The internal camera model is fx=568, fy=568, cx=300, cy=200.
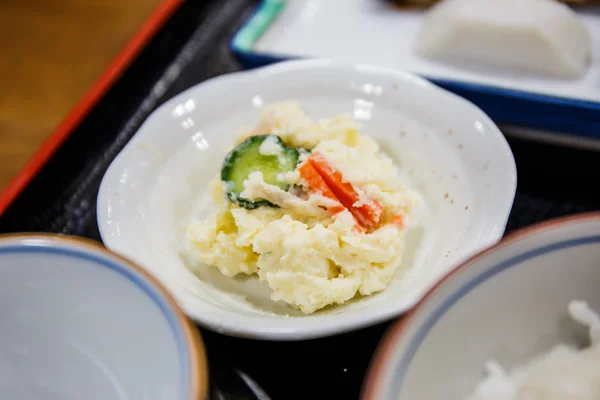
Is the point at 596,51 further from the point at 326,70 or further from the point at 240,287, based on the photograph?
the point at 240,287

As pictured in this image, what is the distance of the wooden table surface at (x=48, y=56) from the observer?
2.02 m

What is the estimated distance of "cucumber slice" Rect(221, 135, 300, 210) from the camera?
110 cm

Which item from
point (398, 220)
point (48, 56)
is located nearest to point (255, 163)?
point (398, 220)

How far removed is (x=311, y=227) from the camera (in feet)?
3.44

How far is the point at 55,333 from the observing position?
77 cm

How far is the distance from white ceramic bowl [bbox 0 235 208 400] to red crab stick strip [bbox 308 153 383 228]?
469 mm

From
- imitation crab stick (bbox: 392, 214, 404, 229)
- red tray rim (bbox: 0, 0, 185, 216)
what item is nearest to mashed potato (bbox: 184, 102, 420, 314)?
imitation crab stick (bbox: 392, 214, 404, 229)

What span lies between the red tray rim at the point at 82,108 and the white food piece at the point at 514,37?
786 mm

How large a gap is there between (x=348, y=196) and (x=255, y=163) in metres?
0.20

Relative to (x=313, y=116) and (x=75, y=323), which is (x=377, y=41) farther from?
(x=75, y=323)

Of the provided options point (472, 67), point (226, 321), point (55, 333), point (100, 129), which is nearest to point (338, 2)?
point (472, 67)

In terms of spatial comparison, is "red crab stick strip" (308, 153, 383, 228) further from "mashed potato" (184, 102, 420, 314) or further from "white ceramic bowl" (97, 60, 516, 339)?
"white ceramic bowl" (97, 60, 516, 339)

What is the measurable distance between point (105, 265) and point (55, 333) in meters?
0.14

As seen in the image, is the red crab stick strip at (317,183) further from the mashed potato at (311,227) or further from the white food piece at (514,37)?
the white food piece at (514,37)
